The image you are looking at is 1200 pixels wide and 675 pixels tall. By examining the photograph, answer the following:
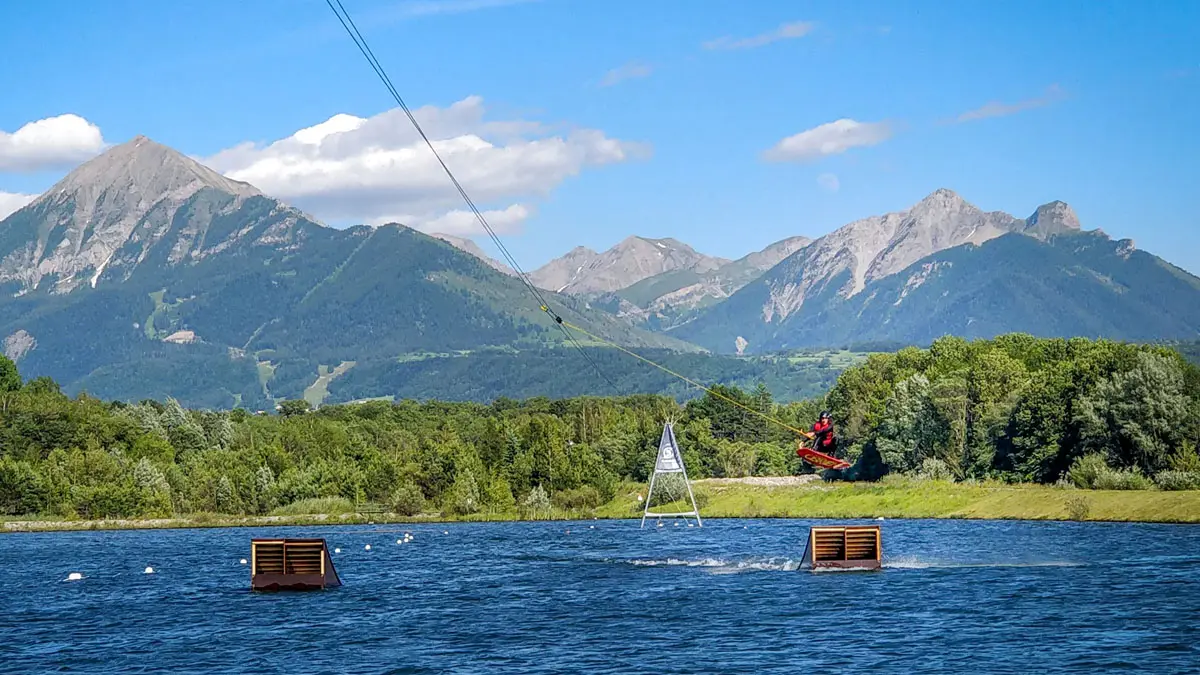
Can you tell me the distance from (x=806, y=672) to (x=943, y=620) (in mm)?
12362

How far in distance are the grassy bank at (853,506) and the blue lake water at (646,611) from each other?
13.4m

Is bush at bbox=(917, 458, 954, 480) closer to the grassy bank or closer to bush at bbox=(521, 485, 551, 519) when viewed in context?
the grassy bank

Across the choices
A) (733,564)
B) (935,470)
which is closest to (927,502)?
(935,470)

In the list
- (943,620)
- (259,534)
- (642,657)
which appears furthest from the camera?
(259,534)

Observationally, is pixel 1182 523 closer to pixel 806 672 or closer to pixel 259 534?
pixel 806 672

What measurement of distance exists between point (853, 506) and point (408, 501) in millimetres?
52218

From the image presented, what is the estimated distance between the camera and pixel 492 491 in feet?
536

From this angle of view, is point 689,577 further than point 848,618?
Yes

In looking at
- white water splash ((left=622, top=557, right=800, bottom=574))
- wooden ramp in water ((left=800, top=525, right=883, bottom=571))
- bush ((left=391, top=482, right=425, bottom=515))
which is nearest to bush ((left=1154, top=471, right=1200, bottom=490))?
white water splash ((left=622, top=557, right=800, bottom=574))

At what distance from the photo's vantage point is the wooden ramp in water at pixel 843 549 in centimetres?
7412

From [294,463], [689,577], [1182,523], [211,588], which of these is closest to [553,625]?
[689,577]

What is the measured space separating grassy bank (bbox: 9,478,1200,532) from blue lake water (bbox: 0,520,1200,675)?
1335 centimetres

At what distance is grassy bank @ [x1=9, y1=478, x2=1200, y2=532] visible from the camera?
114 metres

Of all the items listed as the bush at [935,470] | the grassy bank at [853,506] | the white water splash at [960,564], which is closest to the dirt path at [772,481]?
the grassy bank at [853,506]
